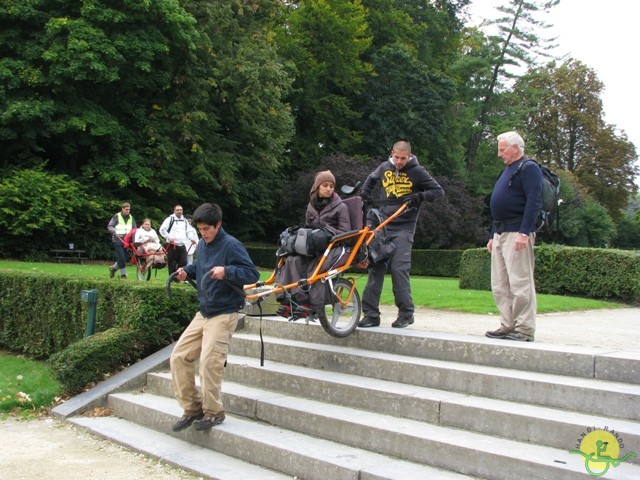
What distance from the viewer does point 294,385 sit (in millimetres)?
7059

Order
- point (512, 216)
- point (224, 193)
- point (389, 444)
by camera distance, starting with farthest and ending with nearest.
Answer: point (224, 193) < point (512, 216) < point (389, 444)

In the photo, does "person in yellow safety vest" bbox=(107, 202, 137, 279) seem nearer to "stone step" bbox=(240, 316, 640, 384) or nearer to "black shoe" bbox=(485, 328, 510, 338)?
"stone step" bbox=(240, 316, 640, 384)

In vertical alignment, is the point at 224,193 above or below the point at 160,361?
above

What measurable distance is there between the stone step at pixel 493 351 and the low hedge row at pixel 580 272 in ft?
29.7

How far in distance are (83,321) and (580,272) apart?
10.5 m

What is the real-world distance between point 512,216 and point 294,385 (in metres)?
2.62

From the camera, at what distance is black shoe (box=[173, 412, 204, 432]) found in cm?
657

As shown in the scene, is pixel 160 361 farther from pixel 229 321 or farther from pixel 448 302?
pixel 448 302

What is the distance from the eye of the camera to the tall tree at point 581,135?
54.6 metres

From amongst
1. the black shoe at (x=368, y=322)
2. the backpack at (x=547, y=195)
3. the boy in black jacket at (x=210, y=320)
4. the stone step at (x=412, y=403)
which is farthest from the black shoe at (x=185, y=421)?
the backpack at (x=547, y=195)

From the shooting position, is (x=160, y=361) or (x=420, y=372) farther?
(x=160, y=361)

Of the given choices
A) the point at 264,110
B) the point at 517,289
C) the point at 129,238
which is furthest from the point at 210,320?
the point at 264,110

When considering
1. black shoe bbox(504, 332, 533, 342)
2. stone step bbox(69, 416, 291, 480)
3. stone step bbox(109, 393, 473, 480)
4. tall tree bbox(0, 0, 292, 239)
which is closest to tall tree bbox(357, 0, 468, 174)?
tall tree bbox(0, 0, 292, 239)

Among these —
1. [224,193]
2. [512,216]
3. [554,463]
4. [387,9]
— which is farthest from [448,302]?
[387,9]
